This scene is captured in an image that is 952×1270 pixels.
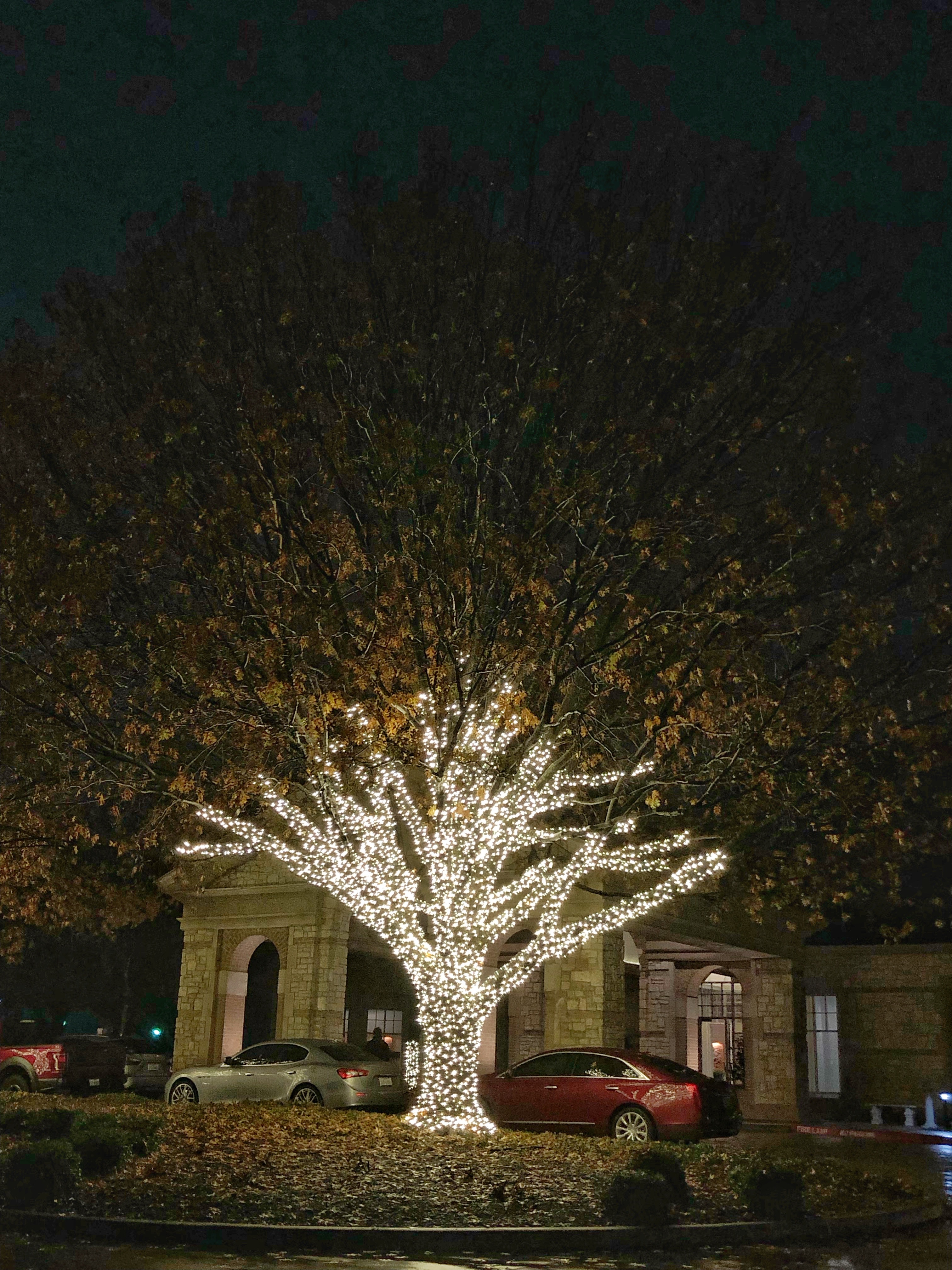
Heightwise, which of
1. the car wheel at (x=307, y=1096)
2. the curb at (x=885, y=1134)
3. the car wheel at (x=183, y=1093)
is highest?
the car wheel at (x=307, y=1096)

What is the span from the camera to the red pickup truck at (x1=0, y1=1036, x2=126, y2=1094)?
80.8 ft

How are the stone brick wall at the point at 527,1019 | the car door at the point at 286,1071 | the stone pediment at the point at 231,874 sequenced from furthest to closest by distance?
the stone brick wall at the point at 527,1019, the stone pediment at the point at 231,874, the car door at the point at 286,1071

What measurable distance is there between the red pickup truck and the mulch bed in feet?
34.9

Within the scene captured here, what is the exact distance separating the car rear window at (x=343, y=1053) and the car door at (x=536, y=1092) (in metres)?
2.49

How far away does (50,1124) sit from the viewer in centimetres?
1352

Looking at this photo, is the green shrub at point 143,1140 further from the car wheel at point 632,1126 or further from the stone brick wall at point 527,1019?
the stone brick wall at point 527,1019

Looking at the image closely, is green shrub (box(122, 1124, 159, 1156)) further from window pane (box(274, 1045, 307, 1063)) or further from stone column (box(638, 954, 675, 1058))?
stone column (box(638, 954, 675, 1058))

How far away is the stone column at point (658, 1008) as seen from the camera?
1164 inches

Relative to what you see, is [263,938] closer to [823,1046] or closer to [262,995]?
[262,995]

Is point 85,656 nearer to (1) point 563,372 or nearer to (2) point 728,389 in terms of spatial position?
(1) point 563,372

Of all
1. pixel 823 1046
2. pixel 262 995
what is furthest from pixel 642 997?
pixel 262 995

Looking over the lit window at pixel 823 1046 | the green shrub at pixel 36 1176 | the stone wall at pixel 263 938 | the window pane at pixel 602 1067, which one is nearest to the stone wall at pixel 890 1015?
the lit window at pixel 823 1046

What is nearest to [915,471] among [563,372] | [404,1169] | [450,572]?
[563,372]

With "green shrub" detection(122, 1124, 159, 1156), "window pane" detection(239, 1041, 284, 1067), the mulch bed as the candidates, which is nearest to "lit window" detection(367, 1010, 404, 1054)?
"window pane" detection(239, 1041, 284, 1067)
